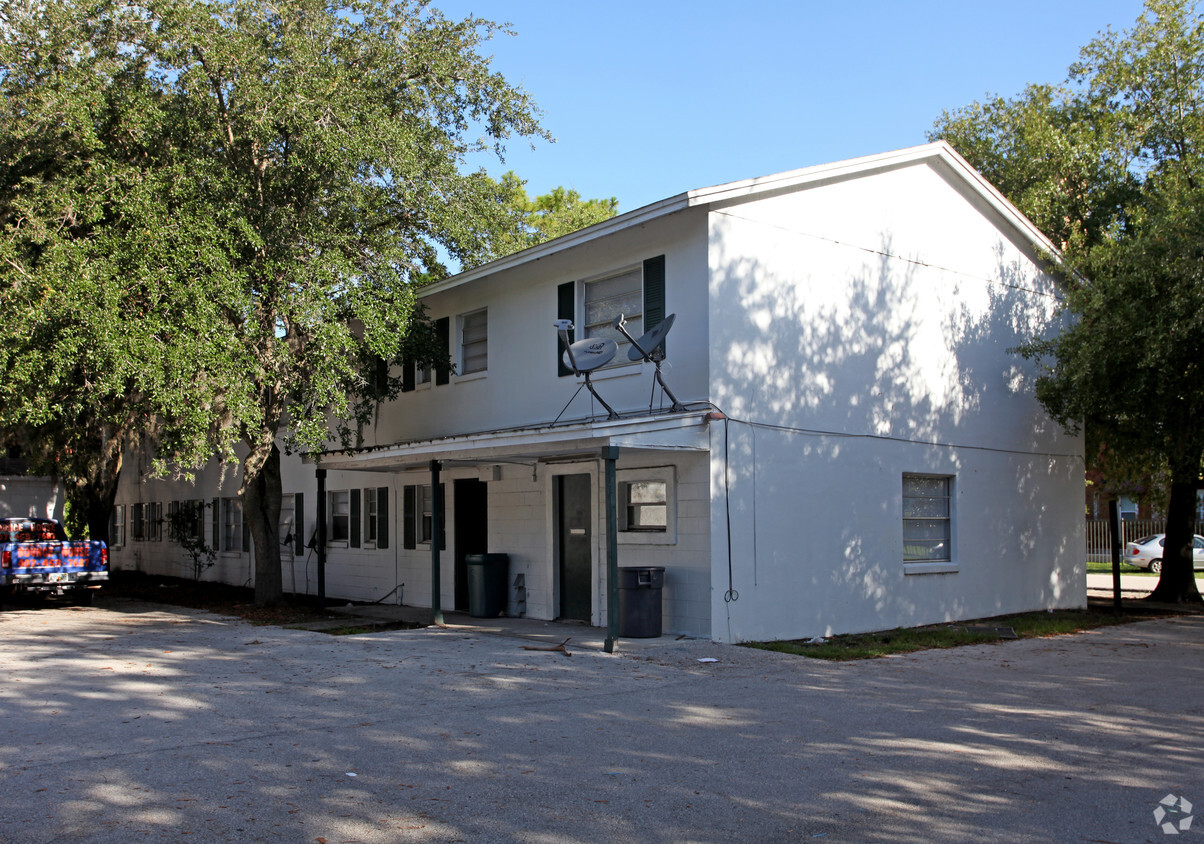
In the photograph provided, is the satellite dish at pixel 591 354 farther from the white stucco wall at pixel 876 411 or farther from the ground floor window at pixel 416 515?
the ground floor window at pixel 416 515

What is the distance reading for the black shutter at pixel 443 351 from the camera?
17.2 metres

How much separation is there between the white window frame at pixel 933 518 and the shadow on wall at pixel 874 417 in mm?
174

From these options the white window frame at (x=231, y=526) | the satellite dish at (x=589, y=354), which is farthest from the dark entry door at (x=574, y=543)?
the white window frame at (x=231, y=526)

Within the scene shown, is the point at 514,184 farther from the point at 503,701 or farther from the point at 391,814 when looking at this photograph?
the point at 391,814

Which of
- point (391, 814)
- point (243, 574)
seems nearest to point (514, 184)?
point (243, 574)

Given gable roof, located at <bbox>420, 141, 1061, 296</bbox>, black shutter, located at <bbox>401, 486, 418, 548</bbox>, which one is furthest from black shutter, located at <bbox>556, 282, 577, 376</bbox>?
black shutter, located at <bbox>401, 486, 418, 548</bbox>

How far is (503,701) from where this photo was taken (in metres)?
8.91

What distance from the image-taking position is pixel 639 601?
40.5 feet

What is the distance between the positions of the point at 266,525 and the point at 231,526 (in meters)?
7.59

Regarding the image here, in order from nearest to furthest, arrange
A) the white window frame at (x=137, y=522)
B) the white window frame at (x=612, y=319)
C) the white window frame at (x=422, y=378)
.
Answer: the white window frame at (x=612, y=319) < the white window frame at (x=422, y=378) < the white window frame at (x=137, y=522)

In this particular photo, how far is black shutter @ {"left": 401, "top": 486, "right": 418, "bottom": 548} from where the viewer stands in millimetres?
17984

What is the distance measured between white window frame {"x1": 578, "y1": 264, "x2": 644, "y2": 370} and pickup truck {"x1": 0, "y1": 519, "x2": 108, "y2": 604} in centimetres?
1037
